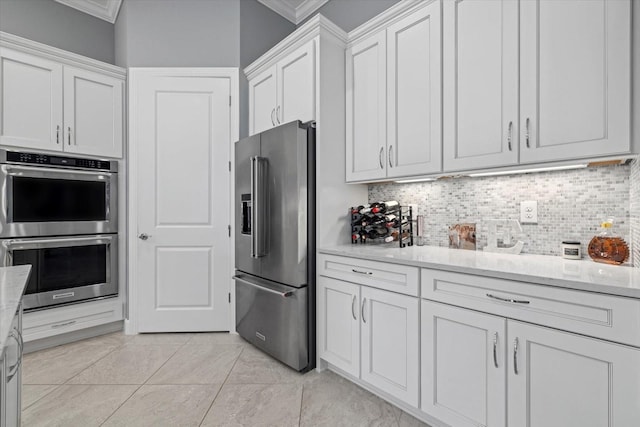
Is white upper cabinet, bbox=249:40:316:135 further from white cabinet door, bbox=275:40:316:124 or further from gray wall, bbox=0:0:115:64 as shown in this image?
gray wall, bbox=0:0:115:64

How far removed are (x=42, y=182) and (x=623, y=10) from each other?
12.4 feet

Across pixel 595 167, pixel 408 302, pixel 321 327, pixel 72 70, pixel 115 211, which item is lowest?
pixel 321 327

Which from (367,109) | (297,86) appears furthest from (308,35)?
(367,109)

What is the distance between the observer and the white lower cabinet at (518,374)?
1117mm

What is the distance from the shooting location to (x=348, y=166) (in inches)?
95.3

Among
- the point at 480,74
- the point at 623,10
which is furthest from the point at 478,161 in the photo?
the point at 623,10

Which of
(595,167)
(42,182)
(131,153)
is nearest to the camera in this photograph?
(595,167)

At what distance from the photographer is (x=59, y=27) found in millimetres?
3189

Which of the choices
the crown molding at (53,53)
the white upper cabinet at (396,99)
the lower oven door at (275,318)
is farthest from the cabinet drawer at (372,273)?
the crown molding at (53,53)

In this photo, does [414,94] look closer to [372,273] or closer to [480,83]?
[480,83]

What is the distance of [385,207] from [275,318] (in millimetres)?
1127

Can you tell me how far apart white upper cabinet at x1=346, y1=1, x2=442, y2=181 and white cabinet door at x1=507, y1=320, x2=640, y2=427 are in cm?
104

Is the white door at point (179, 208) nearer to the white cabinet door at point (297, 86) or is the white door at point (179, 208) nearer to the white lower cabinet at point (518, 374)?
the white cabinet door at point (297, 86)

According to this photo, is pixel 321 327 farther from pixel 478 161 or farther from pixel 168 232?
pixel 168 232
